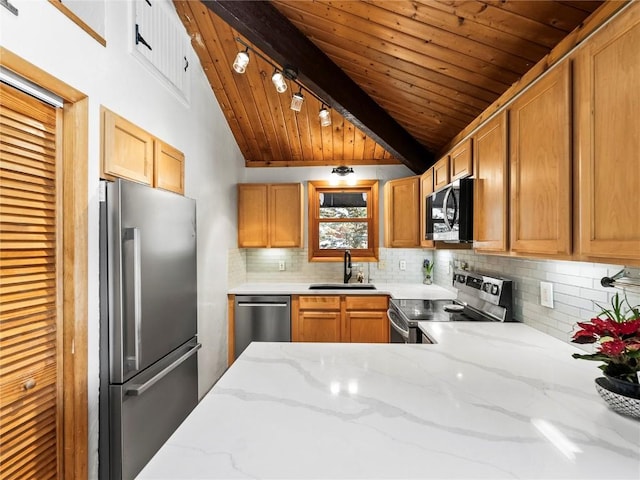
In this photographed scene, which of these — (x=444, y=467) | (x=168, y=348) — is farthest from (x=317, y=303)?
(x=444, y=467)

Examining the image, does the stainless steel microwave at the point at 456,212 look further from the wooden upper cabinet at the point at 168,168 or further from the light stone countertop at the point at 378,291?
the wooden upper cabinet at the point at 168,168

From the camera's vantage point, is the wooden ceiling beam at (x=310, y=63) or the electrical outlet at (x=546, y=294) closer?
the electrical outlet at (x=546, y=294)

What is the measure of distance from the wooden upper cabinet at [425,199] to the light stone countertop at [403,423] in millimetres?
1891

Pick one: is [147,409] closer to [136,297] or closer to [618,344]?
[136,297]

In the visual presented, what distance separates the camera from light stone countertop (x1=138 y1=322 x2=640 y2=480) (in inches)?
29.5

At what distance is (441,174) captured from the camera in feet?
9.23

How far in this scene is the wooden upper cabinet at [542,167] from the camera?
48.2 inches

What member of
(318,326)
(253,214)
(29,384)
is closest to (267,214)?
(253,214)

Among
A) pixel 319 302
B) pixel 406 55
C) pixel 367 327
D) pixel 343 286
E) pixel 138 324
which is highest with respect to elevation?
pixel 406 55

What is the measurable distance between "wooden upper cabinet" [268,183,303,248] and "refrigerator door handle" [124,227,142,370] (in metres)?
2.35

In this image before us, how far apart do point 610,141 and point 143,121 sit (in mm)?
2275

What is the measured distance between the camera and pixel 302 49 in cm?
235

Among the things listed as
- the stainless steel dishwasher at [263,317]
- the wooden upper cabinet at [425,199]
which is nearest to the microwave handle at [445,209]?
the wooden upper cabinet at [425,199]

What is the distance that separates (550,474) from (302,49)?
2.54 metres
